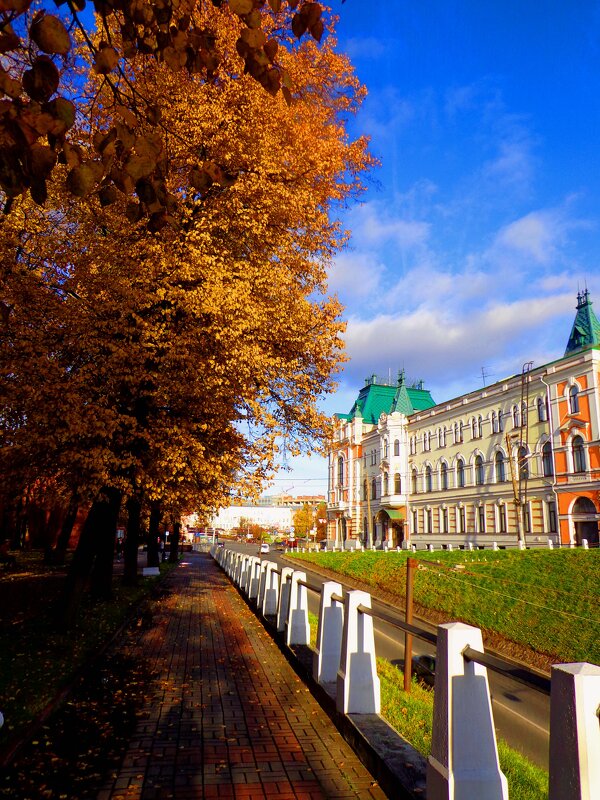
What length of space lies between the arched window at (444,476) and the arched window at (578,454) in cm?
1346

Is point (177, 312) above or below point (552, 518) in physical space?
above

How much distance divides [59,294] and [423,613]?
56.8ft

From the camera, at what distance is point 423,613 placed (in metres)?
21.1

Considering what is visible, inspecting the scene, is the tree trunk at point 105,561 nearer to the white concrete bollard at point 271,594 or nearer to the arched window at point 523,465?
the white concrete bollard at point 271,594

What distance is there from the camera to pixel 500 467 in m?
39.6

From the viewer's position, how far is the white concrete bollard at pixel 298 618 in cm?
882

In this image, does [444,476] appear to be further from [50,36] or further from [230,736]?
[50,36]

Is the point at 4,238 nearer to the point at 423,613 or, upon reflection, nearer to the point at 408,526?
the point at 423,613

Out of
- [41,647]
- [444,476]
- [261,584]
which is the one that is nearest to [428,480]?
[444,476]

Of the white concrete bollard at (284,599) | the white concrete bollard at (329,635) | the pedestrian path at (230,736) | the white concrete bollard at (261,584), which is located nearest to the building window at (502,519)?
the white concrete bollard at (261,584)

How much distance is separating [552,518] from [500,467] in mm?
5974

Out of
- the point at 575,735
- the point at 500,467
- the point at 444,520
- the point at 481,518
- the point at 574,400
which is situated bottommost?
the point at 575,735

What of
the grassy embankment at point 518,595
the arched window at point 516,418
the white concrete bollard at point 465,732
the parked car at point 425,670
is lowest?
the parked car at point 425,670

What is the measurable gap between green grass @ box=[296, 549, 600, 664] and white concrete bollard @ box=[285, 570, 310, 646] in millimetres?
4834
